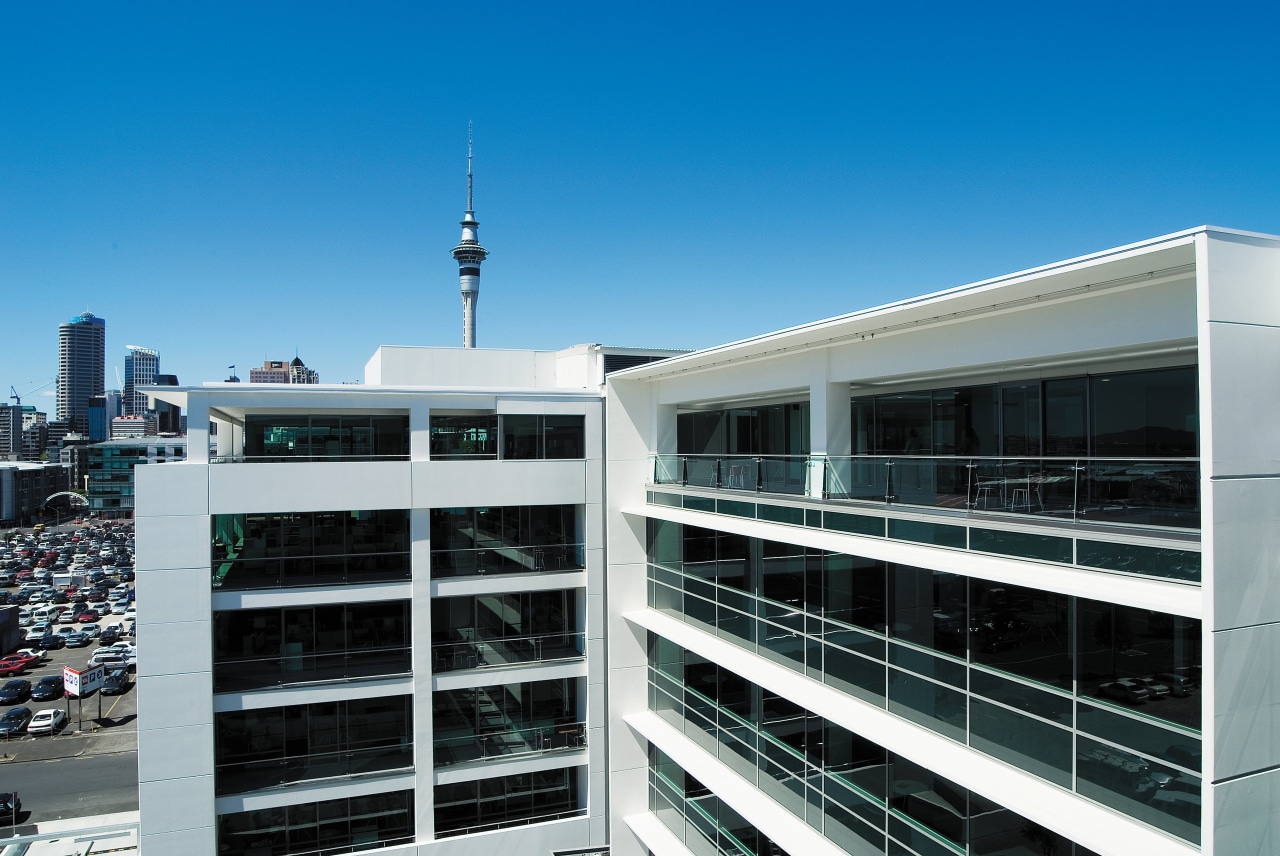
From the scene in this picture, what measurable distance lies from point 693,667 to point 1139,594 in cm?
1113

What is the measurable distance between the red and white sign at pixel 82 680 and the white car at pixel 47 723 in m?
1.37

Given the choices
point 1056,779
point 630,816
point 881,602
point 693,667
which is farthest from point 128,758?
point 1056,779

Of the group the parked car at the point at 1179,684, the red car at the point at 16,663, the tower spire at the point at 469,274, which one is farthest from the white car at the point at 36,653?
the parked car at the point at 1179,684

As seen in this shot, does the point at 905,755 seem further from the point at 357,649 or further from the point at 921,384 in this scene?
the point at 357,649

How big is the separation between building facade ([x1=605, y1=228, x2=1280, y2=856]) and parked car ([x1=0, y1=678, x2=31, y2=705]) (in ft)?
150

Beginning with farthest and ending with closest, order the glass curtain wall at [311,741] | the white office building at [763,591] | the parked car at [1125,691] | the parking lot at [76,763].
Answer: the parking lot at [76,763]
the glass curtain wall at [311,741]
the parked car at [1125,691]
the white office building at [763,591]

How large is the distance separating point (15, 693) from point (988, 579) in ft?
184

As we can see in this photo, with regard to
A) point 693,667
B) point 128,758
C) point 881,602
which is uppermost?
point 881,602

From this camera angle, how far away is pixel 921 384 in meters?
13.1

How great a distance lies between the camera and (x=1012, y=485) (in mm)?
9125

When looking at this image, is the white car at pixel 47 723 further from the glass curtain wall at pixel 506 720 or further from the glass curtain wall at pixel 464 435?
the glass curtain wall at pixel 464 435

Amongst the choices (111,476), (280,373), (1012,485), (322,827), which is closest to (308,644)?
(322,827)

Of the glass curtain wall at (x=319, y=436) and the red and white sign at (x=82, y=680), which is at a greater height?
the glass curtain wall at (x=319, y=436)

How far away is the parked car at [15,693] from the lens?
44.8 meters
